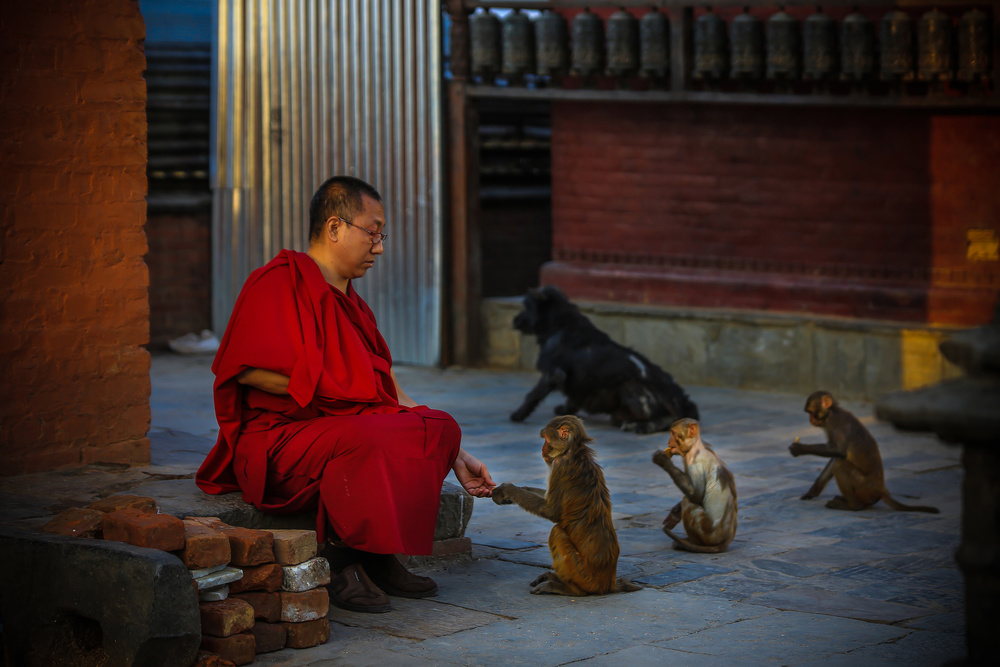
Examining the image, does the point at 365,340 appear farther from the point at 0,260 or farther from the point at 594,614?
the point at 0,260

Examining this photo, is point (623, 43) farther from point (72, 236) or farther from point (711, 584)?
point (711, 584)

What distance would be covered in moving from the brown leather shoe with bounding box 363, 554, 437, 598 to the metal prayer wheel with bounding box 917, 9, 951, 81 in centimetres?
626

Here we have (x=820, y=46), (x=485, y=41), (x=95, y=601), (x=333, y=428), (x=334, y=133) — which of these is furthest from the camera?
(x=334, y=133)

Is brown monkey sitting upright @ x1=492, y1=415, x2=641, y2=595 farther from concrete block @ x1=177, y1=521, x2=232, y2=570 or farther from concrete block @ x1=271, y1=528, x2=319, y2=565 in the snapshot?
concrete block @ x1=177, y1=521, x2=232, y2=570

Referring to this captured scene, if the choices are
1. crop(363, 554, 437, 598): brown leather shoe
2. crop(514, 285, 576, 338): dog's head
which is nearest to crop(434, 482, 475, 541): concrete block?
crop(363, 554, 437, 598): brown leather shoe

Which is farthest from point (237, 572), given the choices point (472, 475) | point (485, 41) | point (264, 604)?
point (485, 41)

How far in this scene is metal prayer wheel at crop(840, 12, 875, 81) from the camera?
987 cm

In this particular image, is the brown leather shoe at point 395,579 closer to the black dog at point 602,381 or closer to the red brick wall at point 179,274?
the black dog at point 602,381

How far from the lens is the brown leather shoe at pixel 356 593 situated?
5016 mm

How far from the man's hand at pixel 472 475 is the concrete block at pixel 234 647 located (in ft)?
3.90

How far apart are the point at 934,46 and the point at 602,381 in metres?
3.49

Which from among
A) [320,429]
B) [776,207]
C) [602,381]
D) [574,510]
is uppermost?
[776,207]

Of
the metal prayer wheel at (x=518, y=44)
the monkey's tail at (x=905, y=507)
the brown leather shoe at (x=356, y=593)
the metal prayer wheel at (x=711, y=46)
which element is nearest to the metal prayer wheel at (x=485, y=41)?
the metal prayer wheel at (x=518, y=44)

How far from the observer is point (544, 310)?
9812mm
